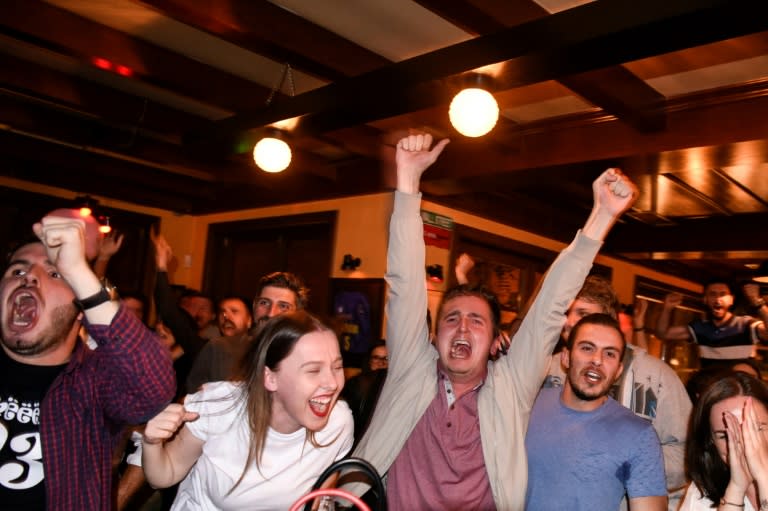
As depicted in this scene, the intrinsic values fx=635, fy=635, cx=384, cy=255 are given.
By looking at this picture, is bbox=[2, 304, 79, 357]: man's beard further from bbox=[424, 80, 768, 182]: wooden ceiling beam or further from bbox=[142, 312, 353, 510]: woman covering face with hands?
bbox=[424, 80, 768, 182]: wooden ceiling beam

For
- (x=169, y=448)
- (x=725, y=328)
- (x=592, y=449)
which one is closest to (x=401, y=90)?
(x=592, y=449)

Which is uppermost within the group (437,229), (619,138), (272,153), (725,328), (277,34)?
(277,34)

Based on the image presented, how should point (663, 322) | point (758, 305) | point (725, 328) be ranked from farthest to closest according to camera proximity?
point (663, 322) < point (725, 328) < point (758, 305)

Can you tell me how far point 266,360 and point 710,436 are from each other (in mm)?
1459

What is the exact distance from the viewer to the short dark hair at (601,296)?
9.03 ft

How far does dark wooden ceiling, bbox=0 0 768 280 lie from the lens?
2.84 m

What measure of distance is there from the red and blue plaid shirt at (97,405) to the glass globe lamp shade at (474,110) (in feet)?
6.71

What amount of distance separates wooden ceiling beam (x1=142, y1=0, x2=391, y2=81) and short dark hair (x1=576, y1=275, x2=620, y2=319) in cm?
188

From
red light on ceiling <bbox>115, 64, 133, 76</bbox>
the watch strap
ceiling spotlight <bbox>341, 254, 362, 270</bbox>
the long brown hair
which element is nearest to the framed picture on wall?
ceiling spotlight <bbox>341, 254, 362, 270</bbox>

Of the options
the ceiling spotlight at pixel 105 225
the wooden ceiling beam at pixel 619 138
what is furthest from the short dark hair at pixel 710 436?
the ceiling spotlight at pixel 105 225

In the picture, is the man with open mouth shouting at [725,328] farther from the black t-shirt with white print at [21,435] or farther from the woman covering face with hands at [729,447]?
the black t-shirt with white print at [21,435]

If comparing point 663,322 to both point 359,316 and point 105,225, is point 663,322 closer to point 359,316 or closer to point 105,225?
point 359,316

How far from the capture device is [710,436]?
2078 mm

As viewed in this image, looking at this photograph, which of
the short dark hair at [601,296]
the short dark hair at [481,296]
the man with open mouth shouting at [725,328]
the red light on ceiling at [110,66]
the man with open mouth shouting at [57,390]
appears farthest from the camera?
the man with open mouth shouting at [725,328]
